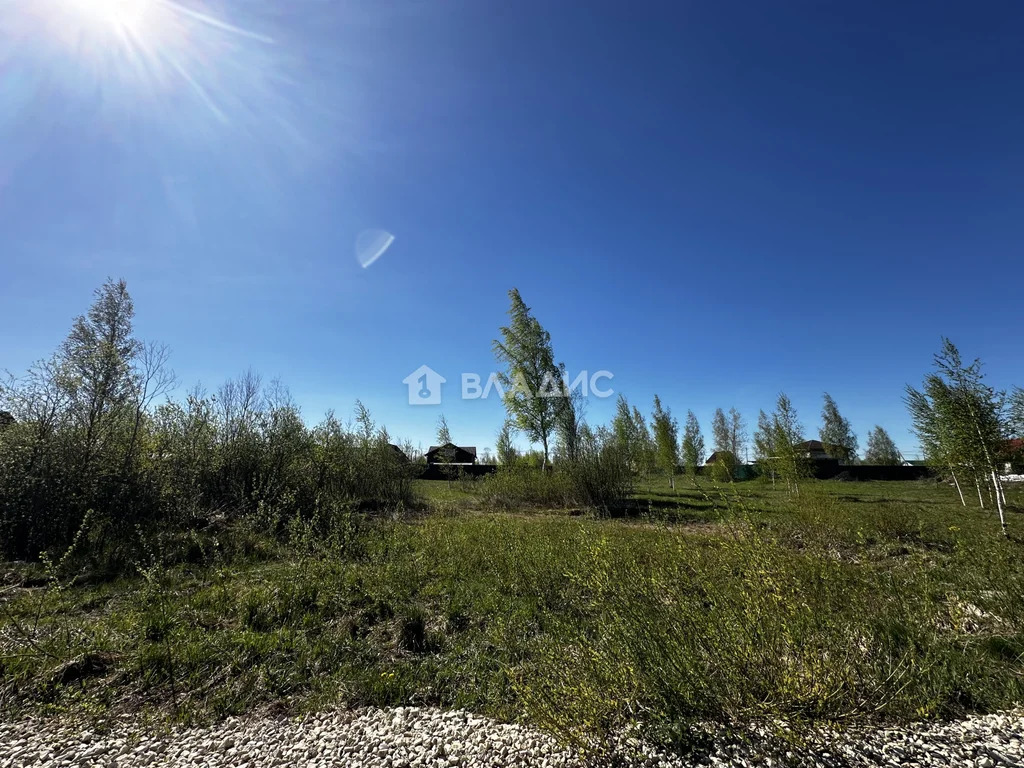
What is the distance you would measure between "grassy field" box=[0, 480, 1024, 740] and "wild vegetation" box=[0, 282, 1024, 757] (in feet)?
0.07

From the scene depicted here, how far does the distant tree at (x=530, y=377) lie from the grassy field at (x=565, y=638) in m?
11.5

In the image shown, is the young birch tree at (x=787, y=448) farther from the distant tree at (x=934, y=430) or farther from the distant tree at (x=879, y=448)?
the distant tree at (x=879, y=448)

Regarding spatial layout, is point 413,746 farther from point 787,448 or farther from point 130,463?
point 787,448

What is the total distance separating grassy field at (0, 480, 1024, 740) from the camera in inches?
86.8

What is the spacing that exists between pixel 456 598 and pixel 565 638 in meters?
1.63

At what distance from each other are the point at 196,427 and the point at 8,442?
2.75 metres

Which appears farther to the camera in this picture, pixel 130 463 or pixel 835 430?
pixel 835 430

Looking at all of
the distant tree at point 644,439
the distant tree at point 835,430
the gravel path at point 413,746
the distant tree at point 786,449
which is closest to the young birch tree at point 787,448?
the distant tree at point 786,449

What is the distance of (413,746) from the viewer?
2195 millimetres

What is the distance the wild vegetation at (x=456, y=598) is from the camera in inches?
88.7

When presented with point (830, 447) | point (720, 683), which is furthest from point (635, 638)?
point (830, 447)

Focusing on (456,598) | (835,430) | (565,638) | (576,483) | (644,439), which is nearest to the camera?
(565,638)

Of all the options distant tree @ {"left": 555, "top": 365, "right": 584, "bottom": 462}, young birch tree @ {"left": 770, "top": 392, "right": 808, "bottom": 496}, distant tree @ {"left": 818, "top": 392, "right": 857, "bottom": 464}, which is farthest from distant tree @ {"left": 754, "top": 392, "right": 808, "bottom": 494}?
distant tree @ {"left": 818, "top": 392, "right": 857, "bottom": 464}

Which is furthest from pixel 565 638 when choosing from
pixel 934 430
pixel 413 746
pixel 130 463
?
pixel 934 430
